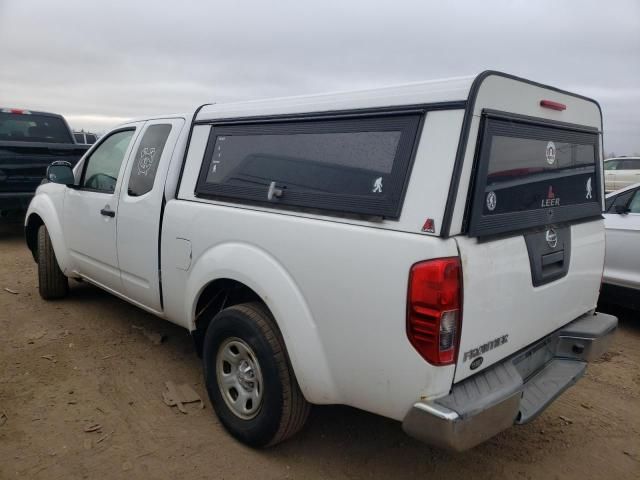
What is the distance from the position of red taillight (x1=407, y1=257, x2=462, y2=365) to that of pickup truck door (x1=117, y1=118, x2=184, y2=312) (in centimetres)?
205

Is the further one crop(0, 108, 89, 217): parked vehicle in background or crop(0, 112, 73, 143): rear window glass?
crop(0, 112, 73, 143): rear window glass

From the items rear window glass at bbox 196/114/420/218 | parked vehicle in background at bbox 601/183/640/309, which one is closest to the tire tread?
rear window glass at bbox 196/114/420/218

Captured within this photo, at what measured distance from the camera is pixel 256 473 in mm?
2609

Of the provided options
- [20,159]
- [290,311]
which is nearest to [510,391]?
[290,311]

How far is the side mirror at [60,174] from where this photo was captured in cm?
429

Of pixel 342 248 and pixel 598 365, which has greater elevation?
pixel 342 248

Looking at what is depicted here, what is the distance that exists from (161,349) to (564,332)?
3.04m

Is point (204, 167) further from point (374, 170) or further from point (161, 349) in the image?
point (161, 349)

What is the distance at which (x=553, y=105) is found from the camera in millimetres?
2568

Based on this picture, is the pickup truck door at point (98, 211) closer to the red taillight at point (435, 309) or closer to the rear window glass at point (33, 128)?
the red taillight at point (435, 309)

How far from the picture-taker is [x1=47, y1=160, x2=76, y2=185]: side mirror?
4.29m

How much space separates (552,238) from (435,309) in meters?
1.03

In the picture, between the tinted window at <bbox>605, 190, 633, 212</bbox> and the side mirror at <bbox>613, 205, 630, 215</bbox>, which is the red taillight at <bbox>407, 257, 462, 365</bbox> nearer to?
the side mirror at <bbox>613, 205, 630, 215</bbox>

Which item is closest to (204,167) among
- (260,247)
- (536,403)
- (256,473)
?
(260,247)
